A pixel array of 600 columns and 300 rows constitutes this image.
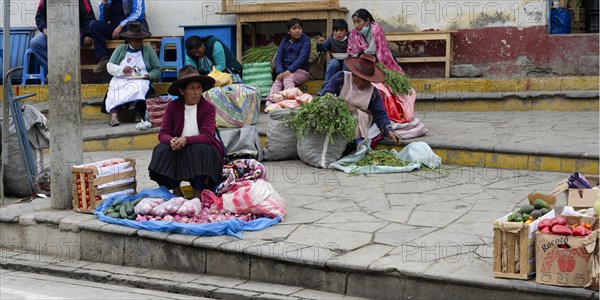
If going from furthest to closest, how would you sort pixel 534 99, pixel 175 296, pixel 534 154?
pixel 534 99 → pixel 534 154 → pixel 175 296

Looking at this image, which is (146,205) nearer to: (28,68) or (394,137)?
(394,137)

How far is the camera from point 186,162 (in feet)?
26.7

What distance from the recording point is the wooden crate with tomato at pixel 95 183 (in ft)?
26.2

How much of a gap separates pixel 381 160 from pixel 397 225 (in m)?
2.51

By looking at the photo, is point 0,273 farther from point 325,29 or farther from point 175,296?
point 325,29

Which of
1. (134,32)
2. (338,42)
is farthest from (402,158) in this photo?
(134,32)

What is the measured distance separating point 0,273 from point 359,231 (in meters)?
2.85

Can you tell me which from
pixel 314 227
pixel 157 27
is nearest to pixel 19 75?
pixel 157 27

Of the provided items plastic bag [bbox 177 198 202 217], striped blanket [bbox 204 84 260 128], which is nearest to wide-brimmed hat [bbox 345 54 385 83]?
striped blanket [bbox 204 84 260 128]

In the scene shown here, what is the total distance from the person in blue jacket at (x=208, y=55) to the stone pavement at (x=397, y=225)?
7.82 feet

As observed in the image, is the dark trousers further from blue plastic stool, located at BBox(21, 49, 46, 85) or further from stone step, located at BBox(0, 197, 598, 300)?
stone step, located at BBox(0, 197, 598, 300)

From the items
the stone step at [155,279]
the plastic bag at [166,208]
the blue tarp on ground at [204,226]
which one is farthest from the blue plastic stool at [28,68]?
the plastic bag at [166,208]

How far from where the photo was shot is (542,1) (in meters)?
12.9

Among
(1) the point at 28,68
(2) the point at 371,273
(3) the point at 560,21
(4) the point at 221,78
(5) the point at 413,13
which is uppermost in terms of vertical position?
(5) the point at 413,13
